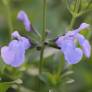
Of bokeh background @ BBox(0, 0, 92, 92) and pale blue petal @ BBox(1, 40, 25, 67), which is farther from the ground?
bokeh background @ BBox(0, 0, 92, 92)

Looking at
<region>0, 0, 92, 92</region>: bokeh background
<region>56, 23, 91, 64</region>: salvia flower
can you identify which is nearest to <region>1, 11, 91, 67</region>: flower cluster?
<region>56, 23, 91, 64</region>: salvia flower

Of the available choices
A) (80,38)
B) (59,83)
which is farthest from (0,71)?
(80,38)

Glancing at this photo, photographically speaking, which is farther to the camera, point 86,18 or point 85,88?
point 86,18

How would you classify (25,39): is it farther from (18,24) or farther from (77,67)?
(18,24)

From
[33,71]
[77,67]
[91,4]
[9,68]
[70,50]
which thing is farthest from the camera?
[77,67]

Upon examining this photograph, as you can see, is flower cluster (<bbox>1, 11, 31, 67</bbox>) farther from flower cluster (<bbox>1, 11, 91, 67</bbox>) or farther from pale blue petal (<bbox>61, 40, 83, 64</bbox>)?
pale blue petal (<bbox>61, 40, 83, 64</bbox>)

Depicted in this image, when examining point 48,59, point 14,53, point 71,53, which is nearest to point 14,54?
point 14,53

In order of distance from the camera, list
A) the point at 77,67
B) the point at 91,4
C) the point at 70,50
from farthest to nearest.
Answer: the point at 77,67
the point at 91,4
the point at 70,50
